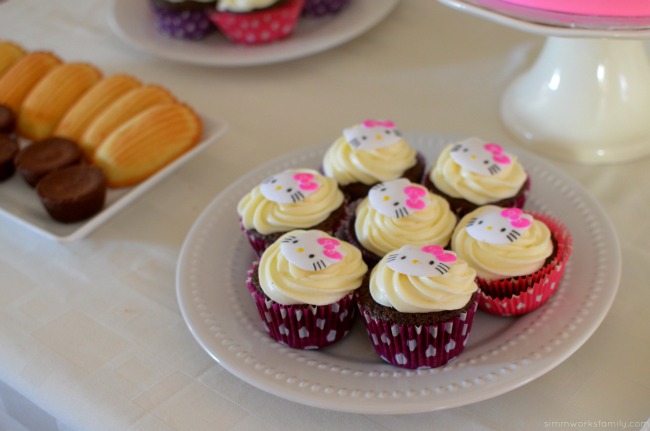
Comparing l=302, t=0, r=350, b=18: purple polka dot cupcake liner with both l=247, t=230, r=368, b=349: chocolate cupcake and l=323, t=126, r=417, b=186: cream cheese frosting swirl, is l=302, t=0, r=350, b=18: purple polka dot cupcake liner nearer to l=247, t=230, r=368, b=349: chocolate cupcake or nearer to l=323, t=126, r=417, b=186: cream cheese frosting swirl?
l=323, t=126, r=417, b=186: cream cheese frosting swirl

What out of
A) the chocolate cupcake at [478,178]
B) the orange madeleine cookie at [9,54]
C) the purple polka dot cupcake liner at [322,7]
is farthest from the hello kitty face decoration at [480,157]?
the orange madeleine cookie at [9,54]

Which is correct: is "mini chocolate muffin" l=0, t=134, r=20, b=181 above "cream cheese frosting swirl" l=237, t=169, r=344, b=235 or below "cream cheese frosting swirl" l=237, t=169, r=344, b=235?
below

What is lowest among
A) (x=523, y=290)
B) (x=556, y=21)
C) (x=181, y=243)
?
(x=181, y=243)

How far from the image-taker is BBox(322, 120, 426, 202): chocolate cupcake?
101 centimetres

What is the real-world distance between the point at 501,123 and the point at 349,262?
49 centimetres

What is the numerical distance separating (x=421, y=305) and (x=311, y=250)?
14 cm

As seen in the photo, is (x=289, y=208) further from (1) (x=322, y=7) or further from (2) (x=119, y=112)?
(1) (x=322, y=7)

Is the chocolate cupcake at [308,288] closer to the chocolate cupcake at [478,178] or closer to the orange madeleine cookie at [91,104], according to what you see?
the chocolate cupcake at [478,178]

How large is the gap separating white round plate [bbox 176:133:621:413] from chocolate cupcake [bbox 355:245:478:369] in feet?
0.08

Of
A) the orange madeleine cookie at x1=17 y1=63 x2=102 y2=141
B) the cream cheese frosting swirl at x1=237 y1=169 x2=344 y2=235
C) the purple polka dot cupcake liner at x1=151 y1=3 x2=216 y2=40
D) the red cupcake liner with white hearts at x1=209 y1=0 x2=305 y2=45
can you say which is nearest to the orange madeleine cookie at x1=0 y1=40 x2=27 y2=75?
the orange madeleine cookie at x1=17 y1=63 x2=102 y2=141

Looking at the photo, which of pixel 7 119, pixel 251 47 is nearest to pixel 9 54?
pixel 7 119

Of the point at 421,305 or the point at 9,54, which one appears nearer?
the point at 421,305

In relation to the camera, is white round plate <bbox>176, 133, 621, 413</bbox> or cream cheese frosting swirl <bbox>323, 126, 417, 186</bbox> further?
cream cheese frosting swirl <bbox>323, 126, 417, 186</bbox>

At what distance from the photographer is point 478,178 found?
95cm
